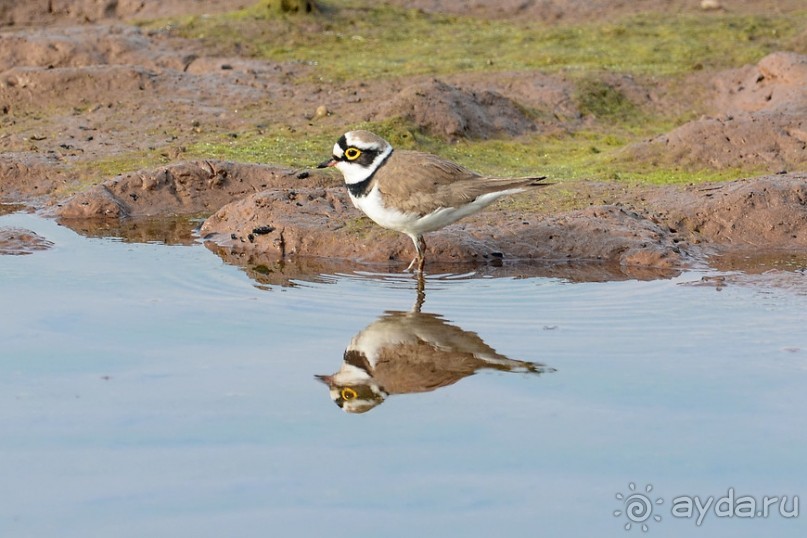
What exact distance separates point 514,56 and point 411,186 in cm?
839

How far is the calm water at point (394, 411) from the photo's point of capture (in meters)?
4.60

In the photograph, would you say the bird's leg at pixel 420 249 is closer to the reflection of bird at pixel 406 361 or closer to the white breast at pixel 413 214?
the white breast at pixel 413 214

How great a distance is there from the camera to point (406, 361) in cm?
658

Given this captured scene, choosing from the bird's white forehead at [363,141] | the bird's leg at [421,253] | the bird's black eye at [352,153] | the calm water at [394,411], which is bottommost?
the calm water at [394,411]

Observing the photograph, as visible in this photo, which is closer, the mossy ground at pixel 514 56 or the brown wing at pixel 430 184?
Result: the brown wing at pixel 430 184

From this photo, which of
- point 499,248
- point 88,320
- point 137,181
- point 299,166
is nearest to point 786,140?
point 499,248

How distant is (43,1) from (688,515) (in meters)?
18.0

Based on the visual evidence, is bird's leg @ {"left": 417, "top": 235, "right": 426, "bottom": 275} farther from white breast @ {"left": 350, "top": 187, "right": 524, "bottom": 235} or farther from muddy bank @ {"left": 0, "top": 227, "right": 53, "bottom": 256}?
muddy bank @ {"left": 0, "top": 227, "right": 53, "bottom": 256}

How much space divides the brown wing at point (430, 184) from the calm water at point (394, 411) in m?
0.61

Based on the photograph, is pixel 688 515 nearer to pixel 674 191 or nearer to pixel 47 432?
pixel 47 432

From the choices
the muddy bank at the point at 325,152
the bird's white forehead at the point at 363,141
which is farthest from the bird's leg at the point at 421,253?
the bird's white forehead at the point at 363,141

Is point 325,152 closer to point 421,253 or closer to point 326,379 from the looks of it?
point 421,253

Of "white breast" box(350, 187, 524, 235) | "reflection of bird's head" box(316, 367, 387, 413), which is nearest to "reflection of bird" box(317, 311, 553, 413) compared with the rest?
"reflection of bird's head" box(316, 367, 387, 413)

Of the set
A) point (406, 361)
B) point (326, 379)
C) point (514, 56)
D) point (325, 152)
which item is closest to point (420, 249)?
point (406, 361)
